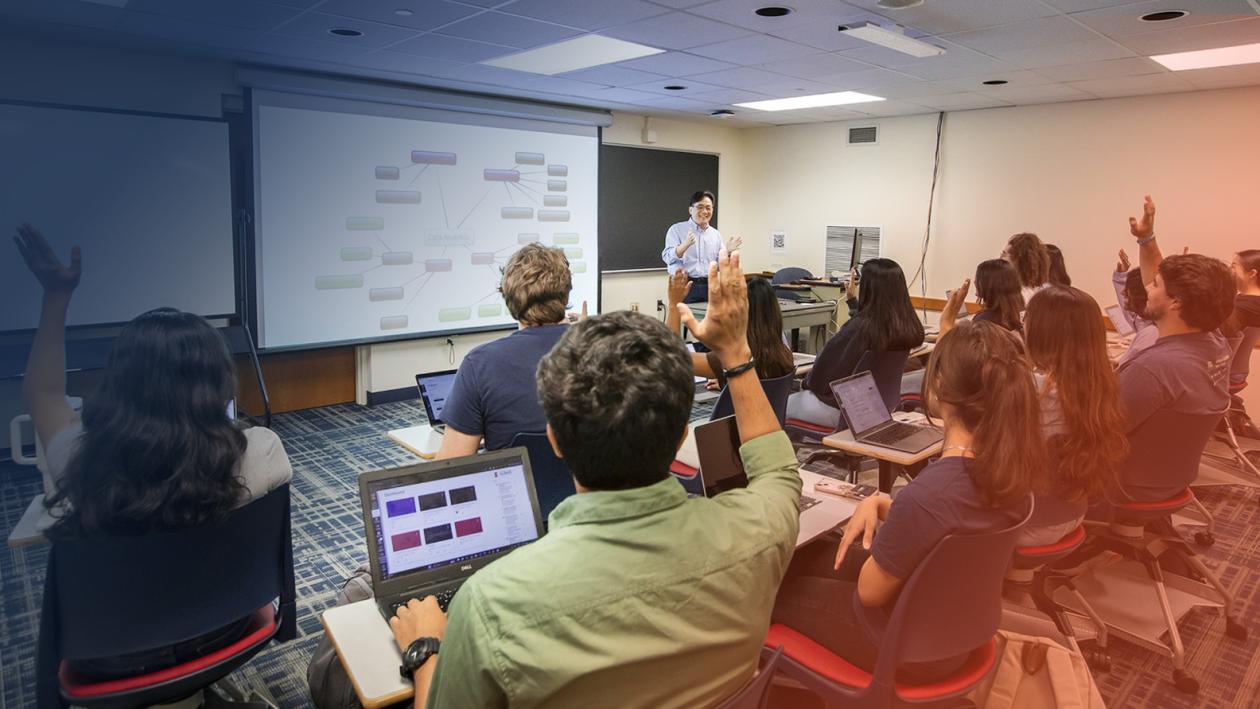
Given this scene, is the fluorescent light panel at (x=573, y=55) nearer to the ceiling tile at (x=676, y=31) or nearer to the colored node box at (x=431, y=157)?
the ceiling tile at (x=676, y=31)

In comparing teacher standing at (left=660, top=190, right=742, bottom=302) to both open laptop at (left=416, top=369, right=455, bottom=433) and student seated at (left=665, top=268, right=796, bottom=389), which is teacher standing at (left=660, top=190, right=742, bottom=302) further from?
open laptop at (left=416, top=369, right=455, bottom=433)

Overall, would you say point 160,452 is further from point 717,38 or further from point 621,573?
point 717,38

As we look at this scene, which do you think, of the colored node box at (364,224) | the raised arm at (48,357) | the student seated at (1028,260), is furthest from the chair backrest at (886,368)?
the colored node box at (364,224)

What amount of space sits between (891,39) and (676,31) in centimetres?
119

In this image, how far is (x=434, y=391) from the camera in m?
2.98

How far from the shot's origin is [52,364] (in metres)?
2.11

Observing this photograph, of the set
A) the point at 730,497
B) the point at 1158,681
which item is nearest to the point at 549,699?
the point at 730,497

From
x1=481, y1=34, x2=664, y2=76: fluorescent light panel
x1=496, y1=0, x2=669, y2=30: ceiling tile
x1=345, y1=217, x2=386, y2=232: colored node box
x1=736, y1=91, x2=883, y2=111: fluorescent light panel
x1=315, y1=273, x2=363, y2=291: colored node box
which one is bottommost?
x1=315, y1=273, x2=363, y2=291: colored node box

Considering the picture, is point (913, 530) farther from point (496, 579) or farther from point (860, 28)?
point (860, 28)

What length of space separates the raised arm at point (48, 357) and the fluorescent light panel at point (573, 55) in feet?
10.1

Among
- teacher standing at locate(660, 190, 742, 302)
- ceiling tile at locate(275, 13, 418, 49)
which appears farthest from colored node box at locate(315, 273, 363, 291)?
teacher standing at locate(660, 190, 742, 302)

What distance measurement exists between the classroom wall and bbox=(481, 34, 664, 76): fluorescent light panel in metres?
3.94

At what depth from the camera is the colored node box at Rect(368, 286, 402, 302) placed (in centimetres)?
602

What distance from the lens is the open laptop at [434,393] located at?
2.95 meters
